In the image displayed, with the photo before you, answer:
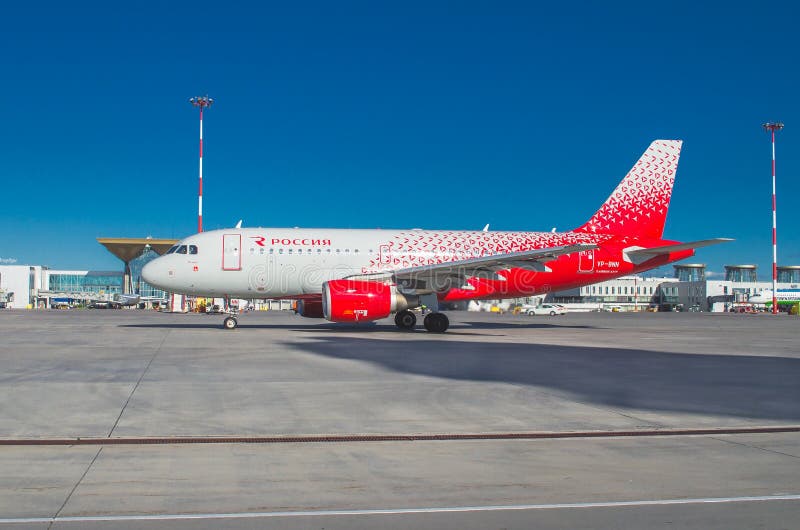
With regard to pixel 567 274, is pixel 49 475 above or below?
below

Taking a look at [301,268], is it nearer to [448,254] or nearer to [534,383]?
[448,254]

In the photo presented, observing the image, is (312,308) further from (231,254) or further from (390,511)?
(390,511)

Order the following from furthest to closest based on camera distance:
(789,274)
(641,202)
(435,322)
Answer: (789,274)
(641,202)
(435,322)

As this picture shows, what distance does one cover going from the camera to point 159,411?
880 centimetres

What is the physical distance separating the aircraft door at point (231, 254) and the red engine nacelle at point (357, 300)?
420cm

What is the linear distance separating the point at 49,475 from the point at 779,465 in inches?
253

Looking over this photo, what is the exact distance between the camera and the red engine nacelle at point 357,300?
75.6 feet

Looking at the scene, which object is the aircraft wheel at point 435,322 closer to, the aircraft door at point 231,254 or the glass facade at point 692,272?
the aircraft door at point 231,254

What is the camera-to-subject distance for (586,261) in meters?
28.6

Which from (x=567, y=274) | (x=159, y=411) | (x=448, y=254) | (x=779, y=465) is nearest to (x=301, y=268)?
(x=448, y=254)

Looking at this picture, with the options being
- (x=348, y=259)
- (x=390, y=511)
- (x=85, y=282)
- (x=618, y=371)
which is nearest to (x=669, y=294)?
(x=348, y=259)

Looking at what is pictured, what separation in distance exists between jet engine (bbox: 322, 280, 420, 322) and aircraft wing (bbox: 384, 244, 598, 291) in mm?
1174

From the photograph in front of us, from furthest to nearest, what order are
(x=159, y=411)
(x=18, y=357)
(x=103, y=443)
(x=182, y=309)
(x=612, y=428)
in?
(x=182, y=309), (x=18, y=357), (x=159, y=411), (x=612, y=428), (x=103, y=443)

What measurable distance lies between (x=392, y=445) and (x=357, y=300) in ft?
52.9
